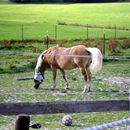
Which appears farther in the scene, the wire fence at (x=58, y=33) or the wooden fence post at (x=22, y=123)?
the wire fence at (x=58, y=33)

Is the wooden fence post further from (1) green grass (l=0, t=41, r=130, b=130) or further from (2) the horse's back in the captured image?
(2) the horse's back

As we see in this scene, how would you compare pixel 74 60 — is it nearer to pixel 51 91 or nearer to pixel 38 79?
pixel 38 79

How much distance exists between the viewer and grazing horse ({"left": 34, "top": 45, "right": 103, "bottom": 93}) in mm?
14211

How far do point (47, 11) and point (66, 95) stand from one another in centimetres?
6186

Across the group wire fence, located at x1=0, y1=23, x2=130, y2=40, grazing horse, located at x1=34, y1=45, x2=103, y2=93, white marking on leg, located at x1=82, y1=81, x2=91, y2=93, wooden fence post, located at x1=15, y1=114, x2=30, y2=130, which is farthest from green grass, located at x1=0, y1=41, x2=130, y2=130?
wire fence, located at x1=0, y1=23, x2=130, y2=40

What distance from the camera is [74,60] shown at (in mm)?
15141

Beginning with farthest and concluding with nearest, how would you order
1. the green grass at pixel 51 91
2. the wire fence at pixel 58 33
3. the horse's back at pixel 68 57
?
the wire fence at pixel 58 33 → the horse's back at pixel 68 57 → the green grass at pixel 51 91

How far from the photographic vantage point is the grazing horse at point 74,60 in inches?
559

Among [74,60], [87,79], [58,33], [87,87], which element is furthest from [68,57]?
[58,33]

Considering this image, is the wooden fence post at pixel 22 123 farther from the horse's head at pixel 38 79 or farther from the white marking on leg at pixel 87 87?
the horse's head at pixel 38 79

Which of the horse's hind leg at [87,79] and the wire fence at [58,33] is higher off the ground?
the horse's hind leg at [87,79]

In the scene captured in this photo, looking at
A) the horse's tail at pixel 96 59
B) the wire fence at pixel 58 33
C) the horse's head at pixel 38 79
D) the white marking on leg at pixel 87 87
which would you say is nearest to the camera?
the horse's tail at pixel 96 59

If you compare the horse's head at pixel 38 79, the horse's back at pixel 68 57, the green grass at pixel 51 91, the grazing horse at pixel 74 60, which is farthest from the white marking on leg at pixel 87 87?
the horse's head at pixel 38 79

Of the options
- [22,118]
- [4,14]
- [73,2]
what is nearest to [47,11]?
[4,14]
